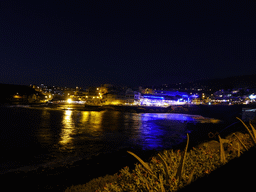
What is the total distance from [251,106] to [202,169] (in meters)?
98.9

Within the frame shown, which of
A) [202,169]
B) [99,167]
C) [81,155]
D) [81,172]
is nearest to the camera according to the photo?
[202,169]

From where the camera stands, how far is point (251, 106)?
287 ft

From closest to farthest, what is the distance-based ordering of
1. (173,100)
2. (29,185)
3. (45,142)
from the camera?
(29,185) → (45,142) → (173,100)

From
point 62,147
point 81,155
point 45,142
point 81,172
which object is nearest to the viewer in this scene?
point 81,172

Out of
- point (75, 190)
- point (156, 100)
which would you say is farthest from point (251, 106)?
point (75, 190)

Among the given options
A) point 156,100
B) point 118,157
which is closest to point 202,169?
point 118,157

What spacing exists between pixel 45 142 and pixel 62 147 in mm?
2708

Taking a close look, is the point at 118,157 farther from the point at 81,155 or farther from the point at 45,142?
the point at 45,142

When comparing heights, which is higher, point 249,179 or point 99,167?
point 249,179

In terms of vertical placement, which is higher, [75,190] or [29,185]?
[75,190]

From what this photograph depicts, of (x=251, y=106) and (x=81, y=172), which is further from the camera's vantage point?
(x=251, y=106)

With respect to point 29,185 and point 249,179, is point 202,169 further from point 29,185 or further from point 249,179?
point 29,185

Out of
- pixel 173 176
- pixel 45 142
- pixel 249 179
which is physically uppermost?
pixel 249 179

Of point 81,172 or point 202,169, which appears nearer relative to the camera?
point 202,169
